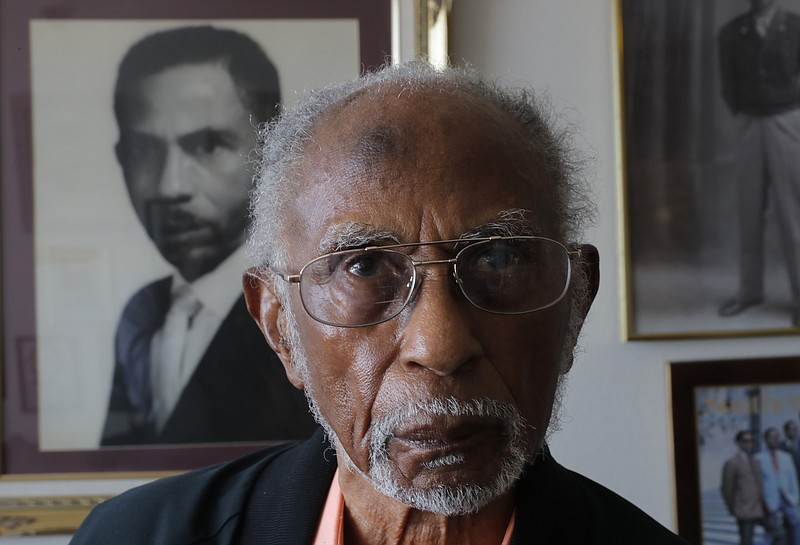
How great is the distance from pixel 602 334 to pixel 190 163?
876 millimetres

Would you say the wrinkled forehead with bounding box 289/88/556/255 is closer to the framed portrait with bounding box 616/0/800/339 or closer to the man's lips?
the man's lips

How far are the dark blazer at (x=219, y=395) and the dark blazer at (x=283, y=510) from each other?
0.31 metres

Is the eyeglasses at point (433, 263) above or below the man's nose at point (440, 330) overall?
above

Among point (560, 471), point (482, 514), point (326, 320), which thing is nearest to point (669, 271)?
point (560, 471)

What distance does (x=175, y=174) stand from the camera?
4.64 ft

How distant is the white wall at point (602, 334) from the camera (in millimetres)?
1489

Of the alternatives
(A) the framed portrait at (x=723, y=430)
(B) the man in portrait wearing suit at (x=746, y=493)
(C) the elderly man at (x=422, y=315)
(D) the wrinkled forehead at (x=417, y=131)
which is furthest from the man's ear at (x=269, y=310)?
(B) the man in portrait wearing suit at (x=746, y=493)

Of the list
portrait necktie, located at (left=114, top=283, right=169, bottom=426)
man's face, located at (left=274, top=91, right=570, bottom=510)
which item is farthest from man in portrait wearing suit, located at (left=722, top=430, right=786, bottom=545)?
portrait necktie, located at (left=114, top=283, right=169, bottom=426)

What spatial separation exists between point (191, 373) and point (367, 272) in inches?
28.1

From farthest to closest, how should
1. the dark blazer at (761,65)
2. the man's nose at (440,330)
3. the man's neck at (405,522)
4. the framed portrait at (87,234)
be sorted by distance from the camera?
the dark blazer at (761,65) → the framed portrait at (87,234) → the man's neck at (405,522) → the man's nose at (440,330)

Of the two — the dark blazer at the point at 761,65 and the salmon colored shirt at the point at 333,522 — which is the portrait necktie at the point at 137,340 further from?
the dark blazer at the point at 761,65

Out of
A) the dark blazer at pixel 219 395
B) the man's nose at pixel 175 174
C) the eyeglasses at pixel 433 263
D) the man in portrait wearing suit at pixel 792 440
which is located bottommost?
the man in portrait wearing suit at pixel 792 440

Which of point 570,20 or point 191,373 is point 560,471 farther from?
point 570,20

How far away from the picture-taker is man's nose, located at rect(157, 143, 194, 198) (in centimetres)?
141
